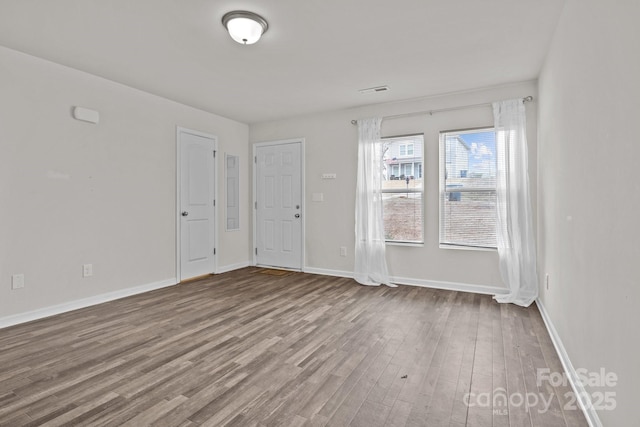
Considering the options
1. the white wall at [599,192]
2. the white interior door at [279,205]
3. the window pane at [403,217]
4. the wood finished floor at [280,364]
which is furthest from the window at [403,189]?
the white wall at [599,192]

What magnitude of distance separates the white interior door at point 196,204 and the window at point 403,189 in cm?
280

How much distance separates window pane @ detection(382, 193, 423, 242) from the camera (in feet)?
15.7

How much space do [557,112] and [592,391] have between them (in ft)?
7.06

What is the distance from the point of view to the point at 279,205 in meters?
5.96

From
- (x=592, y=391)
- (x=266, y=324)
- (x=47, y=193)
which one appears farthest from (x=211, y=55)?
(x=592, y=391)

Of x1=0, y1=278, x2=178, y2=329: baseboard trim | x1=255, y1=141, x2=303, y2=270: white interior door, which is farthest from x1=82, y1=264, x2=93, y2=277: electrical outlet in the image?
x1=255, y1=141, x2=303, y2=270: white interior door

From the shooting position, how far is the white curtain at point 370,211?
4859 millimetres

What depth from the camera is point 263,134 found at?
6094 mm

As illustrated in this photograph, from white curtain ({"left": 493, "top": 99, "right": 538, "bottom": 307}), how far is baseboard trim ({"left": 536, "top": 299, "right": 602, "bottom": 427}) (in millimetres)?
855

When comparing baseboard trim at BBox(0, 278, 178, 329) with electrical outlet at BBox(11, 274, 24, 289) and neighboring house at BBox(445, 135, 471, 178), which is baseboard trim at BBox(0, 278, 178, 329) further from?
neighboring house at BBox(445, 135, 471, 178)

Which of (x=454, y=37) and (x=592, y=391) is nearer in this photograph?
(x=592, y=391)

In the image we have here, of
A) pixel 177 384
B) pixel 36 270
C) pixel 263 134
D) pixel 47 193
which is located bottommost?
pixel 177 384

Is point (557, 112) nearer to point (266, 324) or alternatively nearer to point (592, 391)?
point (592, 391)

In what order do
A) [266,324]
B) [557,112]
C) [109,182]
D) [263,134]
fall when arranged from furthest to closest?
[263,134], [109,182], [266,324], [557,112]
